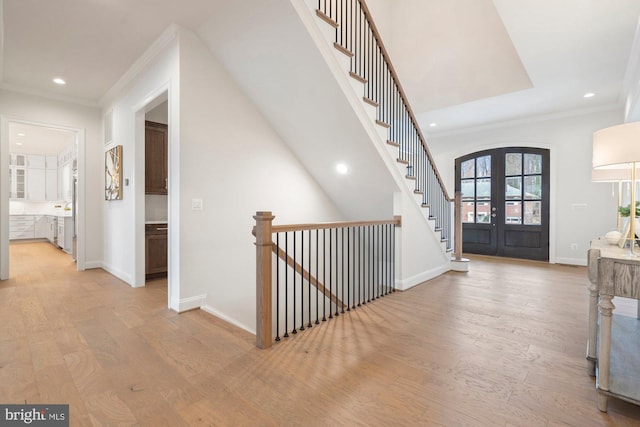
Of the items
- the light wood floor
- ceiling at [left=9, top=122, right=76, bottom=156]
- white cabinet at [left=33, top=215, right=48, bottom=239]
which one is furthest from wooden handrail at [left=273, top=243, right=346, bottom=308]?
white cabinet at [left=33, top=215, right=48, bottom=239]

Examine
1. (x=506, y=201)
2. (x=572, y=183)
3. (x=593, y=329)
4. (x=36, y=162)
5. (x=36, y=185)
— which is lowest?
(x=593, y=329)

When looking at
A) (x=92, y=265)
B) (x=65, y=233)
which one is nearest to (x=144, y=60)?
(x=92, y=265)

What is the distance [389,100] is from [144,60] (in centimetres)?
299

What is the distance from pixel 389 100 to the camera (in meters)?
3.83

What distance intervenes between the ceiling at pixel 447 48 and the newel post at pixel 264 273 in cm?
205

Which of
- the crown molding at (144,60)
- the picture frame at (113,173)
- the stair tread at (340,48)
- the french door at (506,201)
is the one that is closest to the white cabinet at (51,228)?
the picture frame at (113,173)

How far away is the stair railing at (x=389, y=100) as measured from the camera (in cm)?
336

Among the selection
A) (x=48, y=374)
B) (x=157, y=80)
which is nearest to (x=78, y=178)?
(x=157, y=80)

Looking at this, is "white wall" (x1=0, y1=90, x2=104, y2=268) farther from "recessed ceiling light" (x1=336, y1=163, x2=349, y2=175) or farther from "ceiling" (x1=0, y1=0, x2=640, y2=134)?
"recessed ceiling light" (x1=336, y1=163, x2=349, y2=175)

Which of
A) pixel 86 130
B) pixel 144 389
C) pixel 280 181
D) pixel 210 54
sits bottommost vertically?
pixel 144 389

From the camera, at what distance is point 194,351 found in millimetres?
2215

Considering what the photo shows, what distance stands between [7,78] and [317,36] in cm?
452

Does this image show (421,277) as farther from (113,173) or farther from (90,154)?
(90,154)

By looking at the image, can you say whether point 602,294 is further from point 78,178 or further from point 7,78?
point 7,78
